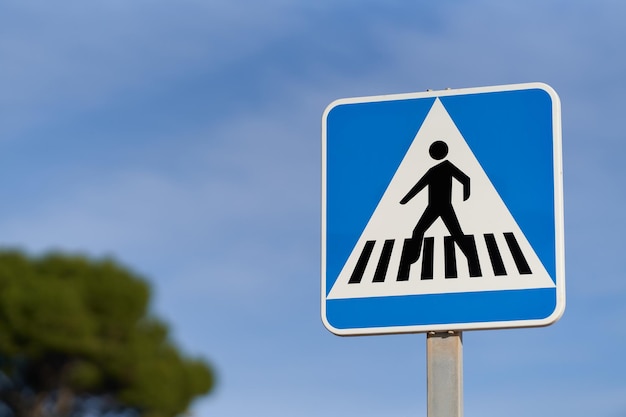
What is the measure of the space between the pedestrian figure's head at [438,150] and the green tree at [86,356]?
15.0 metres

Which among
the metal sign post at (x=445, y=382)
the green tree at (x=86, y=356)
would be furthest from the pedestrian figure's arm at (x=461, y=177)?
the green tree at (x=86, y=356)

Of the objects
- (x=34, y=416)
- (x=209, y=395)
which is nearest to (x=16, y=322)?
(x=34, y=416)

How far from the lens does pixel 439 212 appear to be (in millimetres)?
1628

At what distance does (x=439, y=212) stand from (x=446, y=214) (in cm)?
1

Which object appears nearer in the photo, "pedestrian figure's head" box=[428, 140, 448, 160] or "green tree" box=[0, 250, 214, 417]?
"pedestrian figure's head" box=[428, 140, 448, 160]

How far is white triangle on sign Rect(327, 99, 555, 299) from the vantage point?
1.61m

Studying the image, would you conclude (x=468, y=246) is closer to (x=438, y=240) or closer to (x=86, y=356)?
(x=438, y=240)

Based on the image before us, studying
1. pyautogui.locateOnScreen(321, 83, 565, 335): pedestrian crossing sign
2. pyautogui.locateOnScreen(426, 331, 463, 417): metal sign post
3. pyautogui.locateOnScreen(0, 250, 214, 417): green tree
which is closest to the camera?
pyautogui.locateOnScreen(426, 331, 463, 417): metal sign post

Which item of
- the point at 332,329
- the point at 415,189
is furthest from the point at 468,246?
the point at 332,329

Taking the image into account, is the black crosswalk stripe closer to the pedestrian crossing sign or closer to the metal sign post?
the pedestrian crossing sign

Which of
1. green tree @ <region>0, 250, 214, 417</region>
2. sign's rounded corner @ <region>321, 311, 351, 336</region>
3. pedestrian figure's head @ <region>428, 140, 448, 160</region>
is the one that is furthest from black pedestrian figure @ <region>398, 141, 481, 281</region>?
green tree @ <region>0, 250, 214, 417</region>

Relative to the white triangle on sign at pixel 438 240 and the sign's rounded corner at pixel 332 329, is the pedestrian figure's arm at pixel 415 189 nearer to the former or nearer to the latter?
the white triangle on sign at pixel 438 240

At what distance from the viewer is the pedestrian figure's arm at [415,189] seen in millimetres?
1669

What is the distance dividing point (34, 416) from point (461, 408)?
16.0 meters
